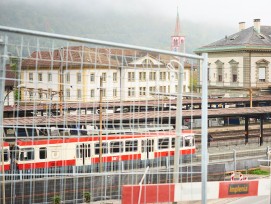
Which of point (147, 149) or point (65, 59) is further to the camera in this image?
point (147, 149)

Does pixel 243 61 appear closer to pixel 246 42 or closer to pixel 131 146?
pixel 246 42

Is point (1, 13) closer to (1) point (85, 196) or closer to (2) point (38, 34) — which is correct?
(1) point (85, 196)

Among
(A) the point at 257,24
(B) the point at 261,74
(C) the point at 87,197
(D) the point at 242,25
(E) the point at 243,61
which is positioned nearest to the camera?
(C) the point at 87,197

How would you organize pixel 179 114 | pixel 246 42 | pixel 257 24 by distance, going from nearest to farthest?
pixel 179 114 → pixel 246 42 → pixel 257 24

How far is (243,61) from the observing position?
136 feet

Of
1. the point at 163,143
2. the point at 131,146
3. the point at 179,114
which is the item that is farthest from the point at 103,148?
the point at 179,114

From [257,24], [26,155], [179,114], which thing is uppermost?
[257,24]

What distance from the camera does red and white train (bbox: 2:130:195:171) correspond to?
17.0 meters

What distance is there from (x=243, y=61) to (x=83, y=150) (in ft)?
85.4

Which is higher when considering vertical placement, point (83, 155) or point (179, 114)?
point (179, 114)

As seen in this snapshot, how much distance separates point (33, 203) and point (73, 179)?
3.73 m

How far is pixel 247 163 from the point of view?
21.6 meters

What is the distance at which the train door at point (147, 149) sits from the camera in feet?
63.3

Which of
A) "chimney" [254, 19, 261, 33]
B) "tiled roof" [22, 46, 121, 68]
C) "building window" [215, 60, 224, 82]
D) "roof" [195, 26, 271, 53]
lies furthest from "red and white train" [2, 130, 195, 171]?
"chimney" [254, 19, 261, 33]
